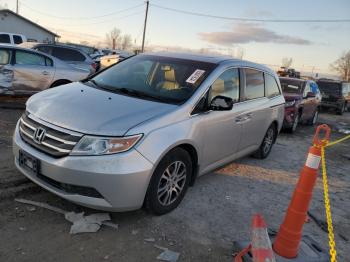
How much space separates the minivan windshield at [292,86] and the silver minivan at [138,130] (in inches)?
262

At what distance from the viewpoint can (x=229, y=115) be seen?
199 inches

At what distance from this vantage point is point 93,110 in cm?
390

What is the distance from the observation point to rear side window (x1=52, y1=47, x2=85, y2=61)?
14000mm

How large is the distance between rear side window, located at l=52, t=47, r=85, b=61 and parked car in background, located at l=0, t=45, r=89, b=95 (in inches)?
170

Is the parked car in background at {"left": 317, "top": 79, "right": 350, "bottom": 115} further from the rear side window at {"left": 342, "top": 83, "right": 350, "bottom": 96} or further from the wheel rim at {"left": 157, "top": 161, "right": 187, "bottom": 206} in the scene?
the wheel rim at {"left": 157, "top": 161, "right": 187, "bottom": 206}

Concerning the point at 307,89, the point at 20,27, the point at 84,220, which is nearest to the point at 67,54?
the point at 307,89

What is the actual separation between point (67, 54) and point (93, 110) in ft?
35.9

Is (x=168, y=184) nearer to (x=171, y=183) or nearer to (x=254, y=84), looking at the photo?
(x=171, y=183)

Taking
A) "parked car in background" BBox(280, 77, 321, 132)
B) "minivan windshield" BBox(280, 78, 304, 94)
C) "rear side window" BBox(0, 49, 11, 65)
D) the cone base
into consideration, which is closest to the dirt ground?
the cone base

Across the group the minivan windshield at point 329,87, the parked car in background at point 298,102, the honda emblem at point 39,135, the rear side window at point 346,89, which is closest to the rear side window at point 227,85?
the honda emblem at point 39,135

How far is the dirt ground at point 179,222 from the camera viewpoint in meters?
3.44

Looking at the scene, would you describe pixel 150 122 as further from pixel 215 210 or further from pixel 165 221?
pixel 215 210

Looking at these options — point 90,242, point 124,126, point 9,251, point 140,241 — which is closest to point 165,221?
point 140,241

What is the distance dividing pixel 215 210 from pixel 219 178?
118cm
